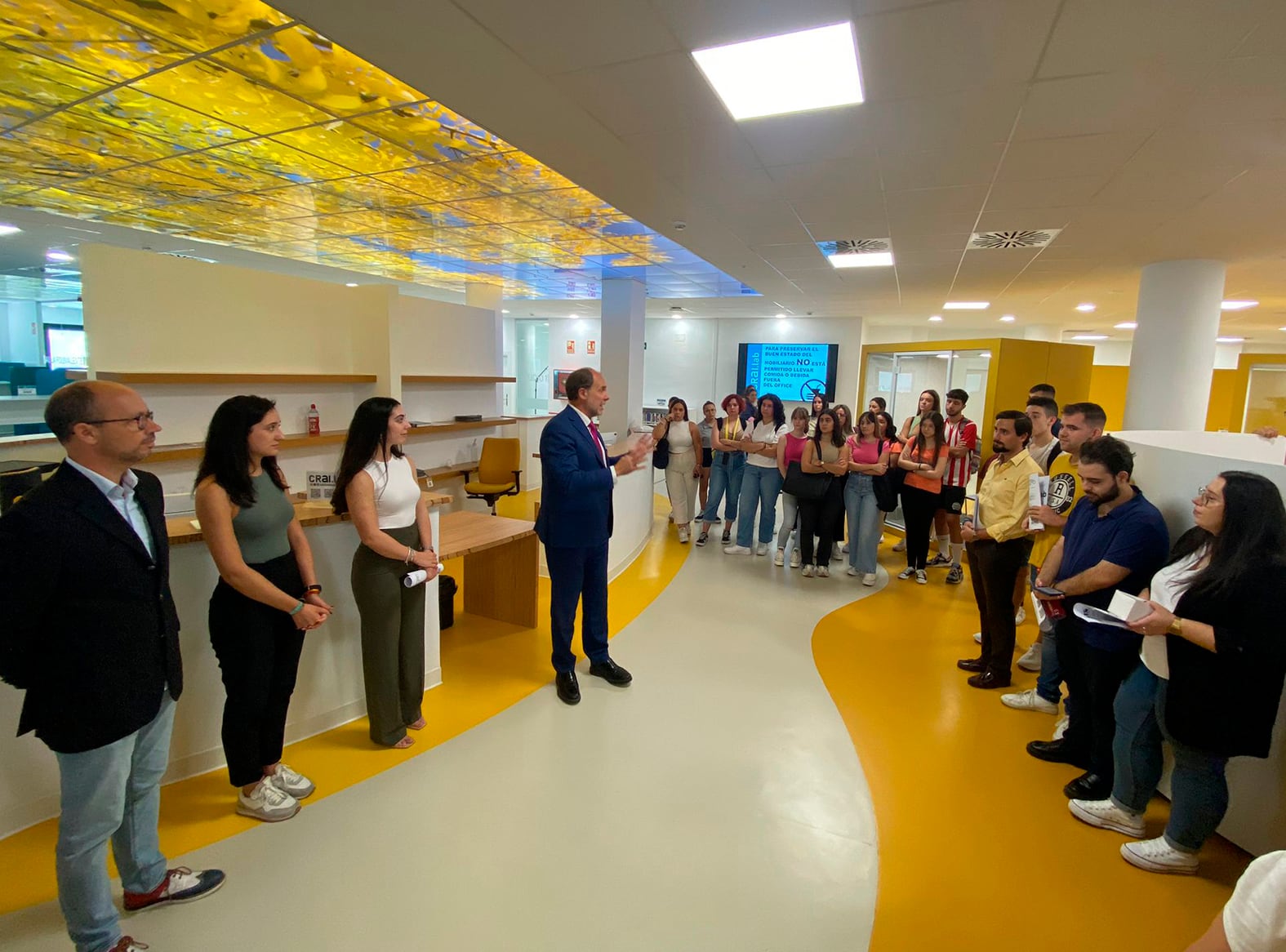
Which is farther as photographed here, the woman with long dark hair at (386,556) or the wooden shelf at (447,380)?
→ the wooden shelf at (447,380)

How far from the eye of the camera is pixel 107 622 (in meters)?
1.56

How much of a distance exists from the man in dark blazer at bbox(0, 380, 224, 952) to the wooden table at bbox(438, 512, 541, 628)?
77.9 inches

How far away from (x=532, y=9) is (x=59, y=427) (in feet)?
6.54

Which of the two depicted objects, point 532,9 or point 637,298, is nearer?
point 532,9

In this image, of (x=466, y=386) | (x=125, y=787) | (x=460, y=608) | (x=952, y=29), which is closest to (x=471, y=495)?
(x=466, y=386)

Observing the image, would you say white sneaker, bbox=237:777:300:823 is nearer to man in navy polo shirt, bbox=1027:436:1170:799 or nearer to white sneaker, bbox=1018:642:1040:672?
man in navy polo shirt, bbox=1027:436:1170:799

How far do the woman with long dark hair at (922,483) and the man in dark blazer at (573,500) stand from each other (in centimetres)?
309

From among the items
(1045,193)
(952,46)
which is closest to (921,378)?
(1045,193)

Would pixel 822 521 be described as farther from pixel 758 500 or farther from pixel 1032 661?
pixel 1032 661

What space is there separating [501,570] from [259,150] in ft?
11.8

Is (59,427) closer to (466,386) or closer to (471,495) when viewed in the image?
(471,495)

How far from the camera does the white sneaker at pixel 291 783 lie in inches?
94.0

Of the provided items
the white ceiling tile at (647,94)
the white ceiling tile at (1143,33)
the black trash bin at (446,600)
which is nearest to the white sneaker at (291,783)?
the black trash bin at (446,600)

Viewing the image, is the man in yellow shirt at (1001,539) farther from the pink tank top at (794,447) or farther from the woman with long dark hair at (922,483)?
the pink tank top at (794,447)
